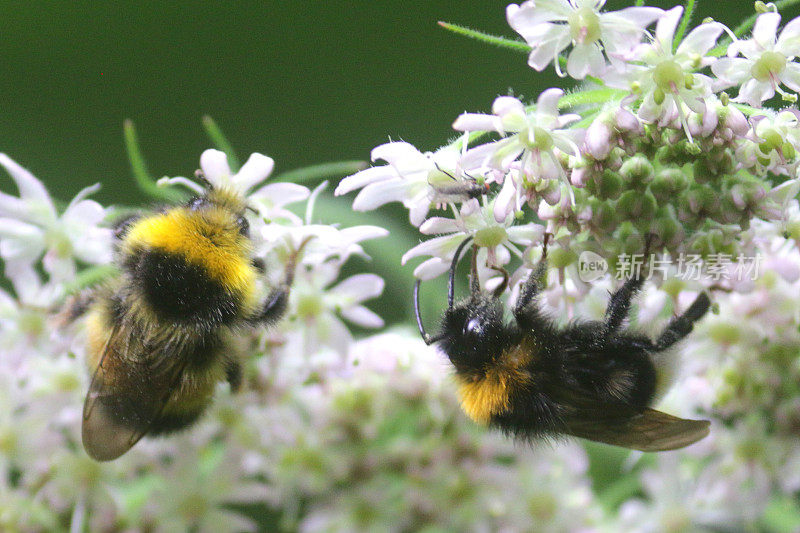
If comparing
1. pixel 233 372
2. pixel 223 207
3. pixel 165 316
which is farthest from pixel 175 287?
pixel 233 372

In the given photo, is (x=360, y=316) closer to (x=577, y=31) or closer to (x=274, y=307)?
(x=274, y=307)

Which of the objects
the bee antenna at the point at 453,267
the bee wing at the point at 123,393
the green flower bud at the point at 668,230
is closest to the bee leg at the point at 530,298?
the bee antenna at the point at 453,267

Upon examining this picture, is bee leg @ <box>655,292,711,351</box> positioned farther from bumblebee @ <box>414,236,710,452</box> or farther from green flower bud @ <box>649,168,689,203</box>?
green flower bud @ <box>649,168,689,203</box>

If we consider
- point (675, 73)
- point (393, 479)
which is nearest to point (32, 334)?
point (393, 479)

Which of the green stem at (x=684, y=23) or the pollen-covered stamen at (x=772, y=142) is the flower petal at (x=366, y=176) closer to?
the green stem at (x=684, y=23)

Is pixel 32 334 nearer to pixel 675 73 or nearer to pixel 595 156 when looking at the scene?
pixel 595 156

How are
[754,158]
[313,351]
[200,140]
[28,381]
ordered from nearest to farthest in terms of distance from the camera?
1. [754,158]
2. [313,351]
3. [28,381]
4. [200,140]
